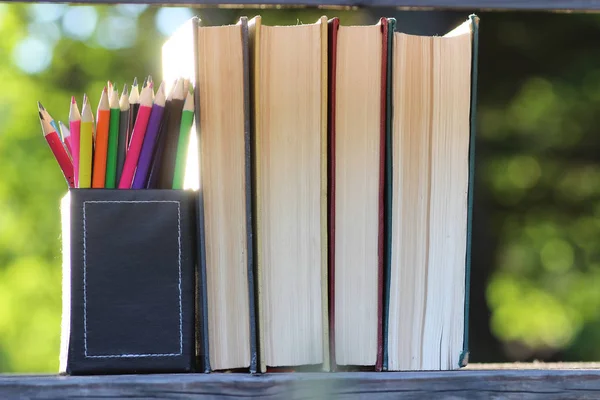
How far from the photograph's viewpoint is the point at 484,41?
4.97m

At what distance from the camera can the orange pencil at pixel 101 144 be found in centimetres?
114

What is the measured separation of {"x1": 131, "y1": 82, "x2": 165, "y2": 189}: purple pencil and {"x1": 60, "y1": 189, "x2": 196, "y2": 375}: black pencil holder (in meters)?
0.03

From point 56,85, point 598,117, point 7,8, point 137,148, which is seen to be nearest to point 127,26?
point 56,85

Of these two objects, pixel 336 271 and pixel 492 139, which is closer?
pixel 336 271

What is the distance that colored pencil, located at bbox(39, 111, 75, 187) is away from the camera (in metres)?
1.19

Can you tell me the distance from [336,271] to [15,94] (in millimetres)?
5886

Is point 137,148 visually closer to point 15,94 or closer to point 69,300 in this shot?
point 69,300

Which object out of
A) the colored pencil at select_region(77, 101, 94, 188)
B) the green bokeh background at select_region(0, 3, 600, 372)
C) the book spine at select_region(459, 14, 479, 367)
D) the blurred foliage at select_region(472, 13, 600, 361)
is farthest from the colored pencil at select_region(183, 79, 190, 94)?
the blurred foliage at select_region(472, 13, 600, 361)

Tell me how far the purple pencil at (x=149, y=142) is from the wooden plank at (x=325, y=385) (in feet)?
0.79

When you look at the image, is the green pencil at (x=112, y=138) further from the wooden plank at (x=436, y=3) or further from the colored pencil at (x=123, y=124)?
the wooden plank at (x=436, y=3)

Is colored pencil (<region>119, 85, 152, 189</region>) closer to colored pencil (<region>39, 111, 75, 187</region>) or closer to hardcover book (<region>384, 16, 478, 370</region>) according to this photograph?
colored pencil (<region>39, 111, 75, 187</region>)

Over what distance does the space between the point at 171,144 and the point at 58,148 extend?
161 millimetres

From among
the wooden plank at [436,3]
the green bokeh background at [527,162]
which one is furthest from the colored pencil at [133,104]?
the green bokeh background at [527,162]

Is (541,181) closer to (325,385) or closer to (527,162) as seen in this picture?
(527,162)
